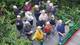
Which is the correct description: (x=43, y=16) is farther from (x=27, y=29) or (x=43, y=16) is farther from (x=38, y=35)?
(x=38, y=35)

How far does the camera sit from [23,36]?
1998 centimetres

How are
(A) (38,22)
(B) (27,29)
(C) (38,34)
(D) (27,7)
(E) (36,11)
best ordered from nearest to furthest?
1. (C) (38,34)
2. (B) (27,29)
3. (A) (38,22)
4. (E) (36,11)
5. (D) (27,7)

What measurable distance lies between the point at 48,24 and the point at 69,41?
1.61 m

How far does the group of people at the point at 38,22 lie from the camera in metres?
19.2

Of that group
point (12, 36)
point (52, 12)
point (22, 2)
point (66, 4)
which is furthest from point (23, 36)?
point (66, 4)

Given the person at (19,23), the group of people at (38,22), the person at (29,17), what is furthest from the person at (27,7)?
the person at (19,23)

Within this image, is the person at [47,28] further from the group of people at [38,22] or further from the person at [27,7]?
the person at [27,7]

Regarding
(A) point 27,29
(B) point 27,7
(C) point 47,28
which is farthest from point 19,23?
(B) point 27,7

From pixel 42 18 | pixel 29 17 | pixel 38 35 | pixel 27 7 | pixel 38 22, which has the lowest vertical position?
pixel 38 35

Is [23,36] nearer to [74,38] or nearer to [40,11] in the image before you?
[40,11]

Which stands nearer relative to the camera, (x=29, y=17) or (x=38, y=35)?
(x=38, y=35)

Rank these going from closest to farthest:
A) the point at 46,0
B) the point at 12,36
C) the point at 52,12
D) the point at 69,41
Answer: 1. the point at 69,41
2. the point at 12,36
3. the point at 52,12
4. the point at 46,0

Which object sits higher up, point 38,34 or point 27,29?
point 27,29

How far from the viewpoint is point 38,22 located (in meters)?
20.0
